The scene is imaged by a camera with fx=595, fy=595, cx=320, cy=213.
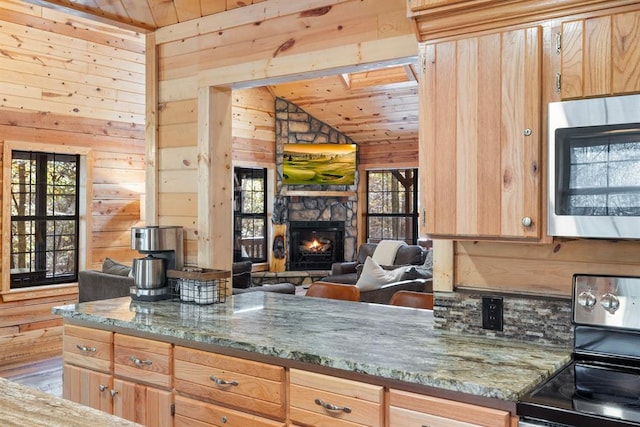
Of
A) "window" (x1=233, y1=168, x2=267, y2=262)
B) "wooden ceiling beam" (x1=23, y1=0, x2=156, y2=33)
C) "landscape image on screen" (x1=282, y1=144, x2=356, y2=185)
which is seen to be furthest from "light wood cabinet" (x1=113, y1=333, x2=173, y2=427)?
"landscape image on screen" (x1=282, y1=144, x2=356, y2=185)

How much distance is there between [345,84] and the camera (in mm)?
8234

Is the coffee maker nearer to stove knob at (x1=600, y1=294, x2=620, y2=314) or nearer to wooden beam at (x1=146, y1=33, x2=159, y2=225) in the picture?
wooden beam at (x1=146, y1=33, x2=159, y2=225)

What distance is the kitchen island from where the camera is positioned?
1888 millimetres

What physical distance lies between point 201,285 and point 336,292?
0.94 m

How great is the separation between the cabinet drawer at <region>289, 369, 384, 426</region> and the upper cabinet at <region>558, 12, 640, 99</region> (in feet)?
3.98

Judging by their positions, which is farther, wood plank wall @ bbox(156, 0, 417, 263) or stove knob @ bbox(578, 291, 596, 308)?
wood plank wall @ bbox(156, 0, 417, 263)

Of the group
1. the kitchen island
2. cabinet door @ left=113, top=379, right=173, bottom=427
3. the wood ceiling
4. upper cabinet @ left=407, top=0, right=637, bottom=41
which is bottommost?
cabinet door @ left=113, top=379, right=173, bottom=427

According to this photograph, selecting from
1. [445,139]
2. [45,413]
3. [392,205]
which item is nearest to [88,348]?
[45,413]

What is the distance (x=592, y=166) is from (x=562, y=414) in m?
0.76

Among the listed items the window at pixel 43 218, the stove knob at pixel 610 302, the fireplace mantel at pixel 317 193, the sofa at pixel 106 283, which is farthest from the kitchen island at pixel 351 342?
the fireplace mantel at pixel 317 193

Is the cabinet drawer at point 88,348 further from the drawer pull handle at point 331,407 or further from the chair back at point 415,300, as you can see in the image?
the chair back at point 415,300

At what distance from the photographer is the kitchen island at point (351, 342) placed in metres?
1.89

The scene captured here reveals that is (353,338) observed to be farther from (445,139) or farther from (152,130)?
(152,130)

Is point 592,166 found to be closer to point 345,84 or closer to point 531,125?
point 531,125
